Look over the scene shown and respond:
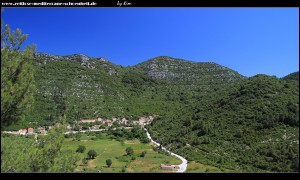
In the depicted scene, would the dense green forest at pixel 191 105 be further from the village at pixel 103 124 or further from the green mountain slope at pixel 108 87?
the village at pixel 103 124

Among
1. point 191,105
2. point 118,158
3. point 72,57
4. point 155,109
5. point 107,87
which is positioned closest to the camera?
point 118,158

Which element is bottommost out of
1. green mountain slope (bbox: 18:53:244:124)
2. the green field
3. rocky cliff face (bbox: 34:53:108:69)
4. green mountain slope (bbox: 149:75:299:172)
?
the green field

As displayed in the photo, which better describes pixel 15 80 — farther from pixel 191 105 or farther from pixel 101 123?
pixel 191 105

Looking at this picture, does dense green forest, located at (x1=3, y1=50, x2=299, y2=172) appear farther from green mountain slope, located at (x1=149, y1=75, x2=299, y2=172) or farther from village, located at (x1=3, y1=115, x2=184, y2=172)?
village, located at (x1=3, y1=115, x2=184, y2=172)

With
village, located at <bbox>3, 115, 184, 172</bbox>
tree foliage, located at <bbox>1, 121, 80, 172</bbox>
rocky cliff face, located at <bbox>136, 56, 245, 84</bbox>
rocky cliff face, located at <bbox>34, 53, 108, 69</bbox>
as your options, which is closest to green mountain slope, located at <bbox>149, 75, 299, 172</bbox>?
village, located at <bbox>3, 115, 184, 172</bbox>

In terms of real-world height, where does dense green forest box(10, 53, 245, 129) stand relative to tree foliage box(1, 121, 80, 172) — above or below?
above

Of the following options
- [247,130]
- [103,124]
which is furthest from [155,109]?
[247,130]
